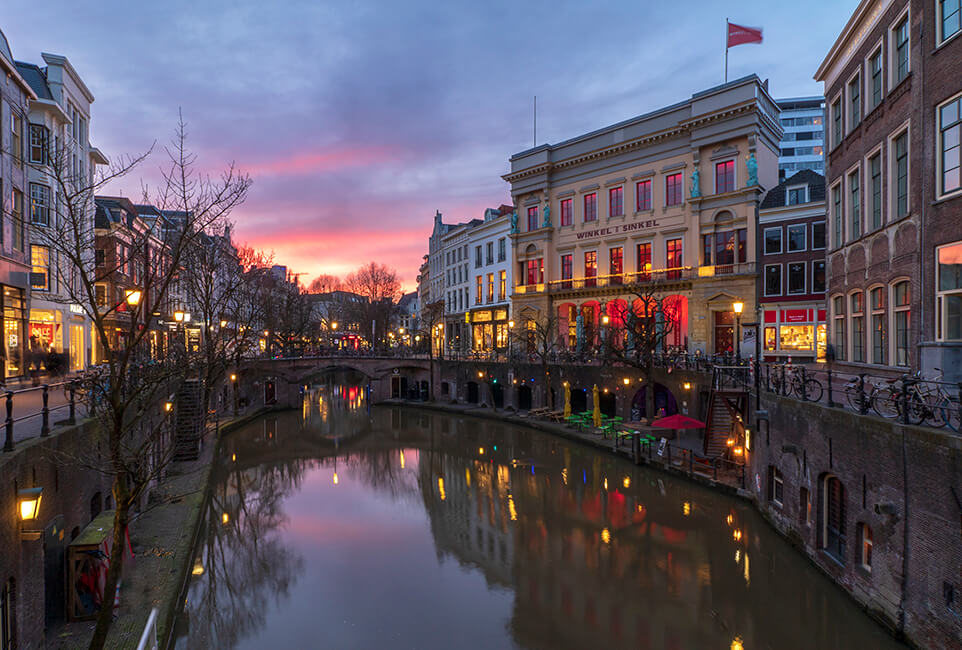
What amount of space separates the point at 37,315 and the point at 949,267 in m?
36.2

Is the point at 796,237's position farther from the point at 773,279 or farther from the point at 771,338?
the point at 771,338

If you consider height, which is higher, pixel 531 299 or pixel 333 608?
pixel 531 299

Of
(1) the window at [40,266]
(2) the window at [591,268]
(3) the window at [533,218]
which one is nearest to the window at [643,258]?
(2) the window at [591,268]

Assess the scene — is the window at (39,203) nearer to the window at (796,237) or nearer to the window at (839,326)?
the window at (839,326)

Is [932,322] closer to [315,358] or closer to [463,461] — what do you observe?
[463,461]

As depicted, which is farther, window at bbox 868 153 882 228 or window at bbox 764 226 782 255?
window at bbox 764 226 782 255

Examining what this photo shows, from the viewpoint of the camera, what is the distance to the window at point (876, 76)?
17.3m

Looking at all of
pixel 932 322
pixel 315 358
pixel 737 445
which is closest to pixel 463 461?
pixel 737 445

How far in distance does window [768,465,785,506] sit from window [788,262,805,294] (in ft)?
71.5

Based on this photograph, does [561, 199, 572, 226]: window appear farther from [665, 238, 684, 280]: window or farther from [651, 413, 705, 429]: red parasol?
[651, 413, 705, 429]: red parasol

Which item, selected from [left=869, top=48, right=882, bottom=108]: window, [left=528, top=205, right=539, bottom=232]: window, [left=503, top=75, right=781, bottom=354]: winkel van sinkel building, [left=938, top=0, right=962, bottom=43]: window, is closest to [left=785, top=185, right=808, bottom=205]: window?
[left=503, top=75, right=781, bottom=354]: winkel van sinkel building

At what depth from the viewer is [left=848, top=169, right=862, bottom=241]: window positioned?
19.3 m

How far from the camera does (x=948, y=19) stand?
13586mm

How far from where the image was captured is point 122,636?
33.0 ft
